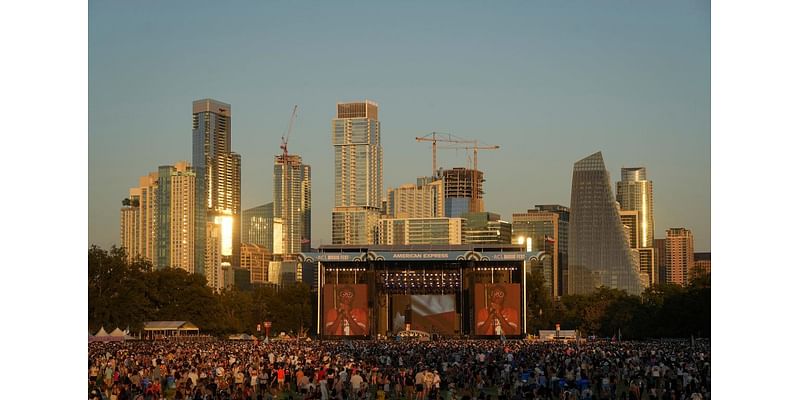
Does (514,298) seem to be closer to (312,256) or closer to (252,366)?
(312,256)

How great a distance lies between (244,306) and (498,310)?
4232 centimetres

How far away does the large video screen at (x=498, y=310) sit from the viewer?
8069 centimetres

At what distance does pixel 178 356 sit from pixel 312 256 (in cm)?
3758

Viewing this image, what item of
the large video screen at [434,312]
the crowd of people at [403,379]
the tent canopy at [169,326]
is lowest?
the tent canopy at [169,326]

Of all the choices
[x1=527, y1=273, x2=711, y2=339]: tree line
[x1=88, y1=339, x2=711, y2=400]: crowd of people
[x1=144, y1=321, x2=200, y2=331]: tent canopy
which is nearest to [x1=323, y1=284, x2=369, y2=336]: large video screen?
[x1=144, y1=321, x2=200, y2=331]: tent canopy

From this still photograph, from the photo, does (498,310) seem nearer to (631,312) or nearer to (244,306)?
(631,312)

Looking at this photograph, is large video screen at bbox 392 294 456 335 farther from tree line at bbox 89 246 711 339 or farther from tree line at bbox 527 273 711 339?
tree line at bbox 527 273 711 339

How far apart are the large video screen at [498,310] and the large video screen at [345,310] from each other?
799cm

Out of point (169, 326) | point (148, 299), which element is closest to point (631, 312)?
point (169, 326)

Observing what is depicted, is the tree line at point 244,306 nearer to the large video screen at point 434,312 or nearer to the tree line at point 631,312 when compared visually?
the tree line at point 631,312

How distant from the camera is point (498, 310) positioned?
265 ft

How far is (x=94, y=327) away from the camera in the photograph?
9525 cm

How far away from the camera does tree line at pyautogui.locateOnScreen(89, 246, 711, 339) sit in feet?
310

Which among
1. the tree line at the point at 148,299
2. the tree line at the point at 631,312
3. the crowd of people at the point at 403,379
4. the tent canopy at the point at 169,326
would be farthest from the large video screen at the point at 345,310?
the crowd of people at the point at 403,379
